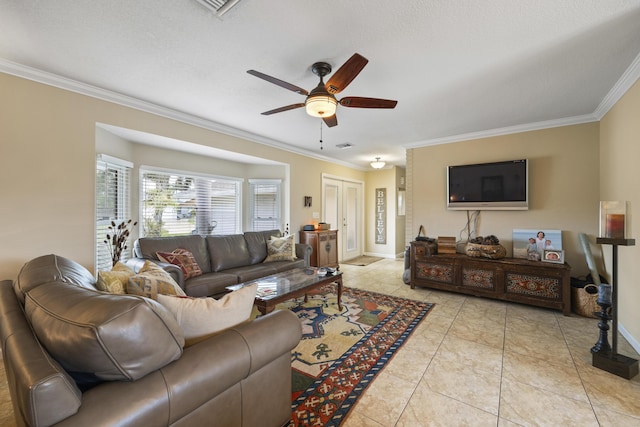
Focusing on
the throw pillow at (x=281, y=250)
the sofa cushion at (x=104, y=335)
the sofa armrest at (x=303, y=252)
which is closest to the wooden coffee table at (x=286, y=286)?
the throw pillow at (x=281, y=250)

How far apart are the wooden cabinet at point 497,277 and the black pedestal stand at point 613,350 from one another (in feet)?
3.85

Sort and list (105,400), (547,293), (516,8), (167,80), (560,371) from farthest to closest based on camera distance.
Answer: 1. (547,293)
2. (167,80)
3. (560,371)
4. (516,8)
5. (105,400)

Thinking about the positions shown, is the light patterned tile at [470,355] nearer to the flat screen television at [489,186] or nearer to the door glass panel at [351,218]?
the flat screen television at [489,186]

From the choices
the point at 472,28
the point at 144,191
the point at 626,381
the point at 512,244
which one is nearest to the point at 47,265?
the point at 144,191

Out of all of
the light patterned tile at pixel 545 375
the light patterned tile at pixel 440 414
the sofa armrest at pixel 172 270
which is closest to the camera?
the light patterned tile at pixel 440 414

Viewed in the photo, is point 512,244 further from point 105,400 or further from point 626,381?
point 105,400

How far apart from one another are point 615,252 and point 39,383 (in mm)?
3497

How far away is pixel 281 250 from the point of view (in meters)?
4.28

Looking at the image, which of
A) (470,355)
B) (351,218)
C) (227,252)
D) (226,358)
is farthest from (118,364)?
(351,218)

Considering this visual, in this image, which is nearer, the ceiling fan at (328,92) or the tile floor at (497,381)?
the tile floor at (497,381)

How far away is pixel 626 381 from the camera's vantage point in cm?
200

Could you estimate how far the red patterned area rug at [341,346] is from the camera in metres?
1.79

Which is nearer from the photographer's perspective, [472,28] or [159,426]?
[159,426]

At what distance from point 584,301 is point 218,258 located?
4.58 meters
